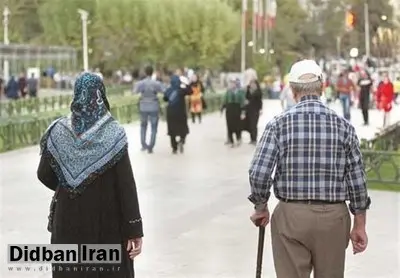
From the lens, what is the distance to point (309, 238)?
522 centimetres

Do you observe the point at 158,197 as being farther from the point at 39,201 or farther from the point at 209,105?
the point at 209,105

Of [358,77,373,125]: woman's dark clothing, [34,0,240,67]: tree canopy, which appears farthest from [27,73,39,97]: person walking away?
[358,77,373,125]: woman's dark clothing

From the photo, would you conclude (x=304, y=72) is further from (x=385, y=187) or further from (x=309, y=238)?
(x=385, y=187)

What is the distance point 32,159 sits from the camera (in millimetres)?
18734

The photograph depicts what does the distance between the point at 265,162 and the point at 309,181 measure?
0.79ft

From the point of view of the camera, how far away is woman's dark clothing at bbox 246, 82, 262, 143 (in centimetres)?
2136

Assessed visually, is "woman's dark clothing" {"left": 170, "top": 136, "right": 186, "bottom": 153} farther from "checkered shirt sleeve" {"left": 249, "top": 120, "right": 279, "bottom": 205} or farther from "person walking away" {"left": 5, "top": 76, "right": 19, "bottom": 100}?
"person walking away" {"left": 5, "top": 76, "right": 19, "bottom": 100}

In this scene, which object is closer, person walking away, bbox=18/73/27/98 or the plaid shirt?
the plaid shirt

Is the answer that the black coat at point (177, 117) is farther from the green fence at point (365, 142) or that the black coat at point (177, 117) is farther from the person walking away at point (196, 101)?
the person walking away at point (196, 101)

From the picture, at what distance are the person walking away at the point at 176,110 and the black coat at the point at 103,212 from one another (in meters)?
14.1

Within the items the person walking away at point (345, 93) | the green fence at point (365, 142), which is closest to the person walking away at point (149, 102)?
the green fence at point (365, 142)

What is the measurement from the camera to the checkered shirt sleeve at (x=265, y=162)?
5.20 m

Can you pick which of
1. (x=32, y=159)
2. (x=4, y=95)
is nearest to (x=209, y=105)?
(x=4, y=95)

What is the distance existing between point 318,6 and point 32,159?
81790mm
